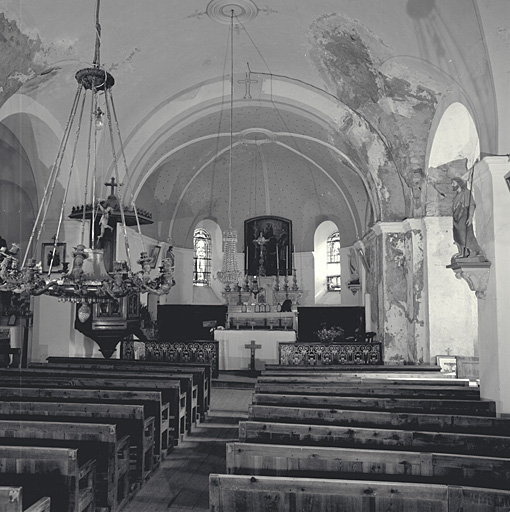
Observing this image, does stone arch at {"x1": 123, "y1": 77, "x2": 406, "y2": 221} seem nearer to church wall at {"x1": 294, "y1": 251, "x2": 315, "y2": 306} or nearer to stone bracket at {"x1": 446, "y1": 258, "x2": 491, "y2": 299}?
stone bracket at {"x1": 446, "y1": 258, "x2": 491, "y2": 299}

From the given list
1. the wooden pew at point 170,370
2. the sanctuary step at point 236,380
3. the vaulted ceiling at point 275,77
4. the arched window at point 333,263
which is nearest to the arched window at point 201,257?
the vaulted ceiling at point 275,77

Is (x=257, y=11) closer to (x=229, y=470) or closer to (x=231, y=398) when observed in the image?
(x=231, y=398)

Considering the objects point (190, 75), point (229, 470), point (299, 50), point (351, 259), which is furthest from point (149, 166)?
point (229, 470)

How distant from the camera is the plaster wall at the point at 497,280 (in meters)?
5.98

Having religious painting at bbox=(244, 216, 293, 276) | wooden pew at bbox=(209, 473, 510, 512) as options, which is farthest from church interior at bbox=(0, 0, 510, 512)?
religious painting at bbox=(244, 216, 293, 276)

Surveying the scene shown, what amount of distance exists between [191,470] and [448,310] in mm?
6145

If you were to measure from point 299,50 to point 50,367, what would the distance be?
7213 millimetres

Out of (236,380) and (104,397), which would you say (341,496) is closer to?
(104,397)

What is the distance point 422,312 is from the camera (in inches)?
401

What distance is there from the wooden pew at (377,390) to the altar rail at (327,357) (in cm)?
483

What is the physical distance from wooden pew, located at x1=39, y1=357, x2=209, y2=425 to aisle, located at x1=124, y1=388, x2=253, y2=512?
23 cm

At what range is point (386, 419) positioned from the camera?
15.3ft

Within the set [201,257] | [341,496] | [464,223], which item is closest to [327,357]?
[464,223]

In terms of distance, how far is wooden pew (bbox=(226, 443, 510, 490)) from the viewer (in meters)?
3.41
